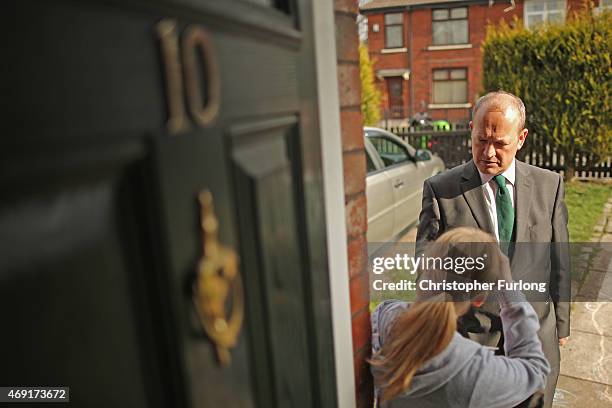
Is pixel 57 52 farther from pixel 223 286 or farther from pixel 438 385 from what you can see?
pixel 438 385

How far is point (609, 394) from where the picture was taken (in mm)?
2848

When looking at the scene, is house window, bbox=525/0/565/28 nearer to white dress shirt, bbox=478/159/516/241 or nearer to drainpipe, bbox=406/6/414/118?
drainpipe, bbox=406/6/414/118

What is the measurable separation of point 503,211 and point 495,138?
0.97 ft

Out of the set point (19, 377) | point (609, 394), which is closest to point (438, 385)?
point (19, 377)

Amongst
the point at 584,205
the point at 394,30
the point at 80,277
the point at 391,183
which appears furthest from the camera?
the point at 394,30

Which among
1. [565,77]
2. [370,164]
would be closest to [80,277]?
[370,164]

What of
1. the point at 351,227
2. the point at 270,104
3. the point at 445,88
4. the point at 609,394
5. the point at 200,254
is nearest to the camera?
the point at 200,254

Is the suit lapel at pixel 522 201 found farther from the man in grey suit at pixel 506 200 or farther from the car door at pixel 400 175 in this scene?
the car door at pixel 400 175

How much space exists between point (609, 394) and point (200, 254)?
10.2ft

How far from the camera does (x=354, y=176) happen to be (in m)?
1.38

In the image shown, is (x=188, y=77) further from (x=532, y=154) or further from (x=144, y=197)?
(x=532, y=154)

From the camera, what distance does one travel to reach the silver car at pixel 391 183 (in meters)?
4.80

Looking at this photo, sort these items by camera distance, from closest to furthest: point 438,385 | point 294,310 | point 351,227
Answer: point 294,310 < point 351,227 < point 438,385

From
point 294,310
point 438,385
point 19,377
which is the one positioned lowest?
point 438,385
